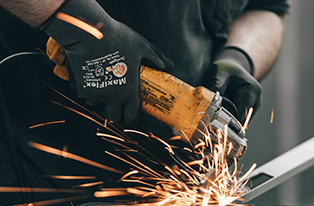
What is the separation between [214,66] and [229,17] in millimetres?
259

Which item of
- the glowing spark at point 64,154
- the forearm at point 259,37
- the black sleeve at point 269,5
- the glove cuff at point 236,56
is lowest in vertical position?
the glowing spark at point 64,154

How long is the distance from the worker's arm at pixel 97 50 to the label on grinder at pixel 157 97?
2 centimetres

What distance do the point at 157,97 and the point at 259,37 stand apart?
741 millimetres

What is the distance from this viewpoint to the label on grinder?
0.88 meters

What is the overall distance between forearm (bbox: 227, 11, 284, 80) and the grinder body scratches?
0.53 meters

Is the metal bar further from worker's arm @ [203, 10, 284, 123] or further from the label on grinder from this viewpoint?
the label on grinder

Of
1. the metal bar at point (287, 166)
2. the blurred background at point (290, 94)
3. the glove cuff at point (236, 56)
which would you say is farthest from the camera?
the blurred background at point (290, 94)

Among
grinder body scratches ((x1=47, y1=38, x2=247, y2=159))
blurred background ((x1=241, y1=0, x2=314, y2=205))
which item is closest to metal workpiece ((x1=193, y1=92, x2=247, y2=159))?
grinder body scratches ((x1=47, y1=38, x2=247, y2=159))

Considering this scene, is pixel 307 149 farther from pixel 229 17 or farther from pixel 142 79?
pixel 142 79

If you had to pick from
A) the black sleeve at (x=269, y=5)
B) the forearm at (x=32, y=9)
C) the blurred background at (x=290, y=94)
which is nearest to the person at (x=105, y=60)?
the forearm at (x=32, y=9)

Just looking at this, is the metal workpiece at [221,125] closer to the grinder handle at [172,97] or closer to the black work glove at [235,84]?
the grinder handle at [172,97]

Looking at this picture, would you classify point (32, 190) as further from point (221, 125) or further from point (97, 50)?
point (221, 125)

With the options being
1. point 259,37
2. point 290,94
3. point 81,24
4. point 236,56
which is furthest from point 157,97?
point 290,94

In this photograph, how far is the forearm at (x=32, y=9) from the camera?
28.3 inches
